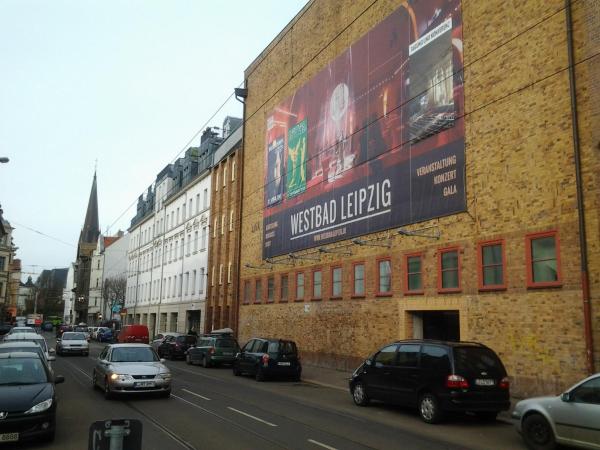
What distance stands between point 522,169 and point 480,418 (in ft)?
23.5

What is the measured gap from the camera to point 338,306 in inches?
985

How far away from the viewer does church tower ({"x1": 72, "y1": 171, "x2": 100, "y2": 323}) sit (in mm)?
114812

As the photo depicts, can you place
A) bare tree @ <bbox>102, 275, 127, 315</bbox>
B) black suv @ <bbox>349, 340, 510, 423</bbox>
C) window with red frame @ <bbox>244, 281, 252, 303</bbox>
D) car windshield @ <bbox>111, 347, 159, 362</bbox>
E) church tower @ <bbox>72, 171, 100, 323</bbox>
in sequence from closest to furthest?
black suv @ <bbox>349, 340, 510, 423</bbox>
car windshield @ <bbox>111, 347, 159, 362</bbox>
window with red frame @ <bbox>244, 281, 252, 303</bbox>
bare tree @ <bbox>102, 275, 127, 315</bbox>
church tower @ <bbox>72, 171, 100, 323</bbox>

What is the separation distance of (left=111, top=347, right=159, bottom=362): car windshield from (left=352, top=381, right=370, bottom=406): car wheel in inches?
218

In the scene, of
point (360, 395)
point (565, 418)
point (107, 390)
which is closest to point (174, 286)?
point (107, 390)

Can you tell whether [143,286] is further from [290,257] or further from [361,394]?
[361,394]

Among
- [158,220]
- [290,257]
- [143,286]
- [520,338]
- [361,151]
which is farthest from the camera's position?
[143,286]

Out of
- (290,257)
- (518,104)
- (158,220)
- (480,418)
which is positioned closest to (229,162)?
(290,257)

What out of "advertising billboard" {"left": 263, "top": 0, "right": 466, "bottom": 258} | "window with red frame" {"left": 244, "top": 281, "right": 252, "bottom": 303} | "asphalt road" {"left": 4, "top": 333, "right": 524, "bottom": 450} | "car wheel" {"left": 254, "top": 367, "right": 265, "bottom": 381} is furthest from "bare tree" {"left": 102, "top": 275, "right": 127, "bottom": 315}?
"asphalt road" {"left": 4, "top": 333, "right": 524, "bottom": 450}

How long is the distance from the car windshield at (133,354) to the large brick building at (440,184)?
9033 mm

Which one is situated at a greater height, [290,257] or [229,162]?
[229,162]

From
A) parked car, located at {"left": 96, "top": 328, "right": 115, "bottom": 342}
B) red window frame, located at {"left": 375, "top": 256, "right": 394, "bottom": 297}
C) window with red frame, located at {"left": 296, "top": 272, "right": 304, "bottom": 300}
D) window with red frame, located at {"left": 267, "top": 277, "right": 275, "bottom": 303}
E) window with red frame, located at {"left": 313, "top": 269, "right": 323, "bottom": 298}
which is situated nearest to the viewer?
red window frame, located at {"left": 375, "top": 256, "right": 394, "bottom": 297}

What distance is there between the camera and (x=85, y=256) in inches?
4774

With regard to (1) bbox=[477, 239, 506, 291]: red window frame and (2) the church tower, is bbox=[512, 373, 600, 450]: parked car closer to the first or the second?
(1) bbox=[477, 239, 506, 291]: red window frame
